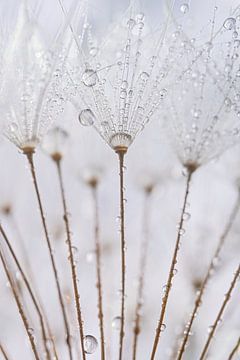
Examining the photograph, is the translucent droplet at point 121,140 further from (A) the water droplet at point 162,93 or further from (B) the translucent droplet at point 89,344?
(B) the translucent droplet at point 89,344

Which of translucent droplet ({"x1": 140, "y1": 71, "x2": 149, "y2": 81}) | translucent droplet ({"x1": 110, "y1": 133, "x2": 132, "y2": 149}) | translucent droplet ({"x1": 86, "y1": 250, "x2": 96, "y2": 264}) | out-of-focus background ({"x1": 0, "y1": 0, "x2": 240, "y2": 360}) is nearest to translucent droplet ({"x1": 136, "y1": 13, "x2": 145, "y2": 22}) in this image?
translucent droplet ({"x1": 140, "y1": 71, "x2": 149, "y2": 81})

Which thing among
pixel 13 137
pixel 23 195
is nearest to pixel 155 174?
pixel 23 195

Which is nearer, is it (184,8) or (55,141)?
(184,8)

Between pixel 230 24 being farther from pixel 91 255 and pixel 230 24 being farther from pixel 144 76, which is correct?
pixel 91 255

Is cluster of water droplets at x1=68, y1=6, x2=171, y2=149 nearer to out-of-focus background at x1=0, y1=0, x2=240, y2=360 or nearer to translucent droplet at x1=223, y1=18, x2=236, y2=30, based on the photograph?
translucent droplet at x1=223, y1=18, x2=236, y2=30

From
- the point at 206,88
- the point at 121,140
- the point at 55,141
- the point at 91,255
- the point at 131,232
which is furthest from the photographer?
the point at 131,232

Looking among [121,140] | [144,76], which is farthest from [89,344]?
[144,76]

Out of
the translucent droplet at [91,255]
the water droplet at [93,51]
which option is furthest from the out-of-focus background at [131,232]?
the water droplet at [93,51]
